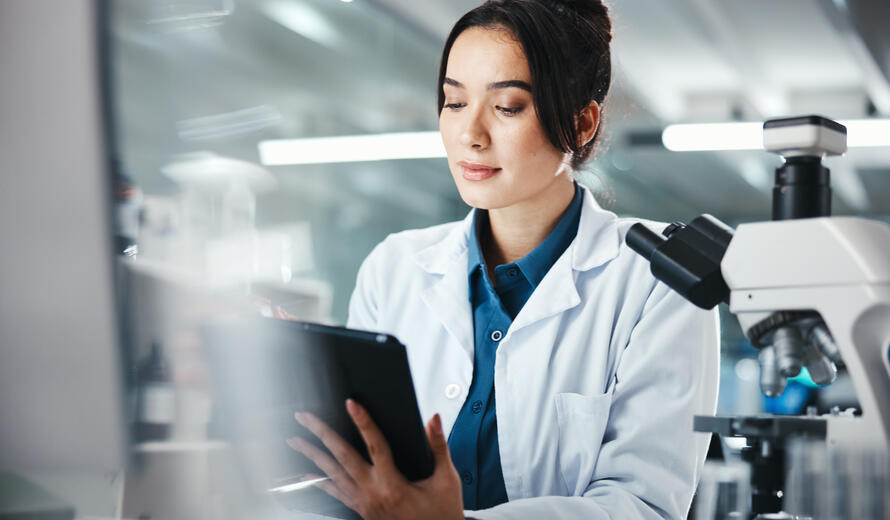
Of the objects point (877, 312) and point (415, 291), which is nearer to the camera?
point (877, 312)

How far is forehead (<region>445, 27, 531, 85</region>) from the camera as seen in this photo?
1.28m

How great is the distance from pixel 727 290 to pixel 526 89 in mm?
539

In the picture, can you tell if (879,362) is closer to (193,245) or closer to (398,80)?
(193,245)

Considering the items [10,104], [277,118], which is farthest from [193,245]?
A: [277,118]

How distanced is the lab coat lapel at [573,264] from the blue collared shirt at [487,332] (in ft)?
0.10

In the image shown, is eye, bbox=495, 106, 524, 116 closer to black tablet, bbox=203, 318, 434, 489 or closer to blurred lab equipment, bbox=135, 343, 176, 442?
black tablet, bbox=203, 318, 434, 489

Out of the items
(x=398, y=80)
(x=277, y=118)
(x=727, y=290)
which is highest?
(x=398, y=80)

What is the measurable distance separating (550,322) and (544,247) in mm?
141

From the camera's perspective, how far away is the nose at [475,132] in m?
1.27

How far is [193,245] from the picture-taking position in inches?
34.4

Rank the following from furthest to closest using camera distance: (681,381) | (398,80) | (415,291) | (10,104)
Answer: (398,80) → (415,291) → (681,381) → (10,104)

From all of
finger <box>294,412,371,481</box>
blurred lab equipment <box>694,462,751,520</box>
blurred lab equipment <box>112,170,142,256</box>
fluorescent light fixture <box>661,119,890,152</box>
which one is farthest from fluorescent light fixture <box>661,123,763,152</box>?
blurred lab equipment <box>112,170,142,256</box>

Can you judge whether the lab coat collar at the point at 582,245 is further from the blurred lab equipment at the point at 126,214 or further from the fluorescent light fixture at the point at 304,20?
the fluorescent light fixture at the point at 304,20

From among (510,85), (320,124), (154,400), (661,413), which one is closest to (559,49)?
(510,85)
